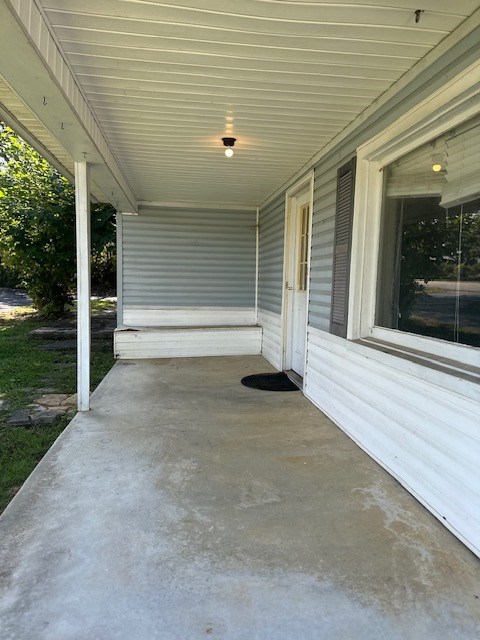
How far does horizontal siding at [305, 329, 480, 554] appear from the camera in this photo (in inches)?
72.8

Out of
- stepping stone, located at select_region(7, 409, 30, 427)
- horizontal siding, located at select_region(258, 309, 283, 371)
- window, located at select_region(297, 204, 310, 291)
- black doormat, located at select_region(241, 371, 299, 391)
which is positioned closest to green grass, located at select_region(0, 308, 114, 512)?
stepping stone, located at select_region(7, 409, 30, 427)

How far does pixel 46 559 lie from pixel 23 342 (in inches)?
243

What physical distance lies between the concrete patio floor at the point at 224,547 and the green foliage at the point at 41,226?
6134 millimetres

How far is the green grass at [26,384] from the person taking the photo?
266 cm

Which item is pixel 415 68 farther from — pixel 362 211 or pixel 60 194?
pixel 60 194

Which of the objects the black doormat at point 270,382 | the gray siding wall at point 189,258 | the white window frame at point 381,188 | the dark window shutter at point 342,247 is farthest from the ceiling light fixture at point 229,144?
the gray siding wall at point 189,258

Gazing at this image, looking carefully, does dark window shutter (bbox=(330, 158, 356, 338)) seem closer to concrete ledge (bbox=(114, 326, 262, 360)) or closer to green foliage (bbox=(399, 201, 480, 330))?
green foliage (bbox=(399, 201, 480, 330))

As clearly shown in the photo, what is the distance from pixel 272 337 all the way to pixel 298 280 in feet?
3.44

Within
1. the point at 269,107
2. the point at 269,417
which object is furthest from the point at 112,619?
the point at 269,107

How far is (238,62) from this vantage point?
2.26 m

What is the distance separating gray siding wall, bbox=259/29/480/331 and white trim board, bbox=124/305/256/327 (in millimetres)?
449

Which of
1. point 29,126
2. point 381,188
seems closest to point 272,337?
point 381,188

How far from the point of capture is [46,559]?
66.7 inches

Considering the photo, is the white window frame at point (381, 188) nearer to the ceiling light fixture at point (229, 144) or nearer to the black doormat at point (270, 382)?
the ceiling light fixture at point (229, 144)
